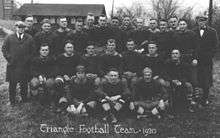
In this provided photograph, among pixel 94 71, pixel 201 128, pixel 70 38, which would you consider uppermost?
pixel 70 38

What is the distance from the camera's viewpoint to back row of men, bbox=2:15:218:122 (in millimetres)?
8742

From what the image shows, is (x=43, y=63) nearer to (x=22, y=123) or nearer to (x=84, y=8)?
(x=22, y=123)

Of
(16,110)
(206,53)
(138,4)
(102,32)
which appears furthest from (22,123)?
(138,4)

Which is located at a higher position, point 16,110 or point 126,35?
point 126,35

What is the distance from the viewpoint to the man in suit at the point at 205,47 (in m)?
9.02

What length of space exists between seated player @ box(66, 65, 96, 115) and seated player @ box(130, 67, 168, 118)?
0.97m

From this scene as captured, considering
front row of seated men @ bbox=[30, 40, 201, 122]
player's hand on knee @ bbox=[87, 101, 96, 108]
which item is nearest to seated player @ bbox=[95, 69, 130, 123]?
front row of seated men @ bbox=[30, 40, 201, 122]

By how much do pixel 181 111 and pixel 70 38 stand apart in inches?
133

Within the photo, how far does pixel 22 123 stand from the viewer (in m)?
7.80

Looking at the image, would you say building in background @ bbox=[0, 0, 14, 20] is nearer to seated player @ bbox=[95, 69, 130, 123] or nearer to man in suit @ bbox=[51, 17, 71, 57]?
man in suit @ bbox=[51, 17, 71, 57]

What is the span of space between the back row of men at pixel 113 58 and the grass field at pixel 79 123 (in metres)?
0.57

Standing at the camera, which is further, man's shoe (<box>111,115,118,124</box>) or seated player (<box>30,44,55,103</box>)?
seated player (<box>30,44,55,103</box>)

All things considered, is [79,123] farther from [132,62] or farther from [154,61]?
[154,61]

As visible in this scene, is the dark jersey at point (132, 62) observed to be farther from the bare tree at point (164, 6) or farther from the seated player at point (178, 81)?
the bare tree at point (164, 6)
